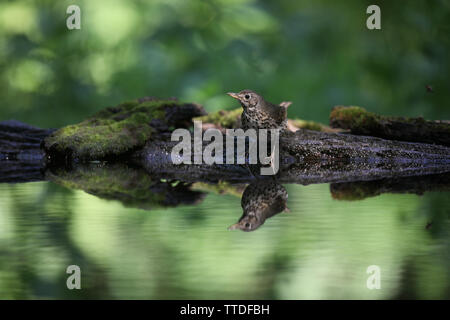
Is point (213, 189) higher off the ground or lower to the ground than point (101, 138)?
lower

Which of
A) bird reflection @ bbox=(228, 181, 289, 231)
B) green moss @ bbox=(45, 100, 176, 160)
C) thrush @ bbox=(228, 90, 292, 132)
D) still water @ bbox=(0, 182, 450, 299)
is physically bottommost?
still water @ bbox=(0, 182, 450, 299)

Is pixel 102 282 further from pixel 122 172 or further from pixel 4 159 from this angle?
pixel 4 159

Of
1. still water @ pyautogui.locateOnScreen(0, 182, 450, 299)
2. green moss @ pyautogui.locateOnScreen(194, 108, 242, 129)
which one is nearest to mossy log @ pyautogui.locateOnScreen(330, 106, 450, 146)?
green moss @ pyautogui.locateOnScreen(194, 108, 242, 129)

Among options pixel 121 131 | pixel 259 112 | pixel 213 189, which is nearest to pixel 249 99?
pixel 259 112

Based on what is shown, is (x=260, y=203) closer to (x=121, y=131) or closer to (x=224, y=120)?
(x=121, y=131)

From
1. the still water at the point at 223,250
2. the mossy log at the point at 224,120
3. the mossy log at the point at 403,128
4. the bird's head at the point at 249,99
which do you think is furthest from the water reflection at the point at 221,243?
the mossy log at the point at 224,120

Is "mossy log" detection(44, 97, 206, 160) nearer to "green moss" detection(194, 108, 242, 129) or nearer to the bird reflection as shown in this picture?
"green moss" detection(194, 108, 242, 129)

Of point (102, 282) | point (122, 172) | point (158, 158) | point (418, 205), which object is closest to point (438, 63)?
point (158, 158)
